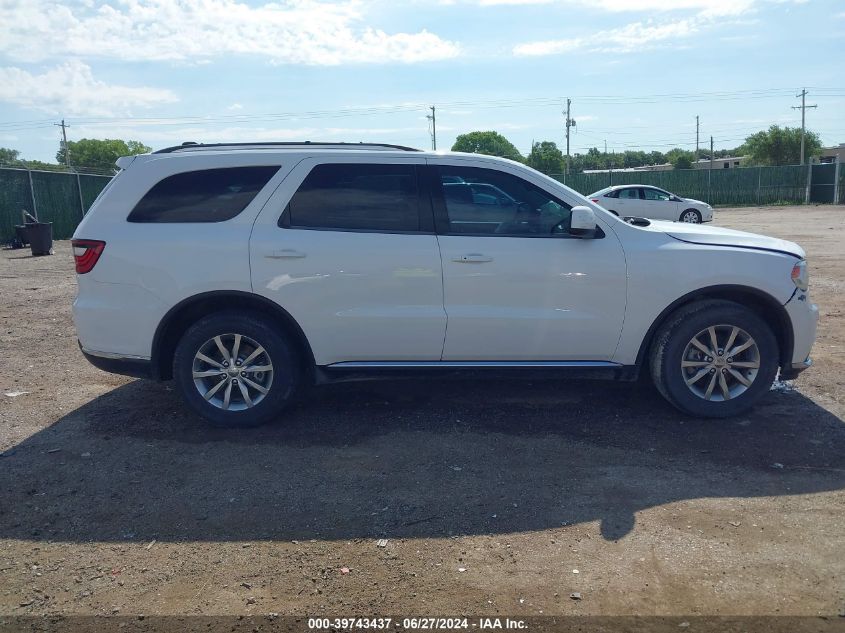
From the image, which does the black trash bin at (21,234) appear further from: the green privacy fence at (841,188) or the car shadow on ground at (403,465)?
the green privacy fence at (841,188)

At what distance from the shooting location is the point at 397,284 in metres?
5.08

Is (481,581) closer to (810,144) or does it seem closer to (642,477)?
(642,477)

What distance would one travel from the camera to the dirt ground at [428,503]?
10.5 feet

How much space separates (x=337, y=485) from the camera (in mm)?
4320

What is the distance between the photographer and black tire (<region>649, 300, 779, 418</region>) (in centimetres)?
515

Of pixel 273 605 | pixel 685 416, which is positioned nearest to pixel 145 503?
pixel 273 605

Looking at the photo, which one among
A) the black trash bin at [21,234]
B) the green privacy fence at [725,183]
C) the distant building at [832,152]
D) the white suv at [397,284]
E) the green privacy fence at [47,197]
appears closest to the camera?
the white suv at [397,284]

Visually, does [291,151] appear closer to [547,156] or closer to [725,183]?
[725,183]

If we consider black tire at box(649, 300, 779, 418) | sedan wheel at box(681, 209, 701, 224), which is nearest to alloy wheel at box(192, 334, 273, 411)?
black tire at box(649, 300, 779, 418)

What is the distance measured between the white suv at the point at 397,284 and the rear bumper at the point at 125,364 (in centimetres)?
1

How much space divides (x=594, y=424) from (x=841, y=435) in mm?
1672

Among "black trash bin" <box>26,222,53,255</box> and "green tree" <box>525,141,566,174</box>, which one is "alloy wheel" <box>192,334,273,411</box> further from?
"green tree" <box>525,141,566,174</box>

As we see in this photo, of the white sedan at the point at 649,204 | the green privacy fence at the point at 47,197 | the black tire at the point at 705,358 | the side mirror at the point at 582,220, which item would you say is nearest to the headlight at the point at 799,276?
the black tire at the point at 705,358

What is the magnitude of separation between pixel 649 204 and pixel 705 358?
2266 centimetres
